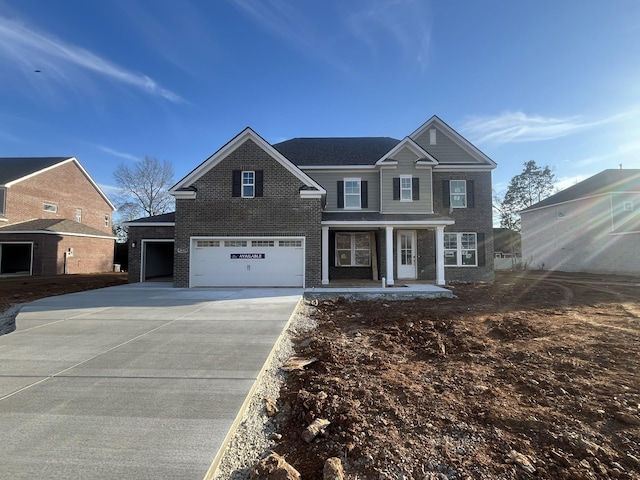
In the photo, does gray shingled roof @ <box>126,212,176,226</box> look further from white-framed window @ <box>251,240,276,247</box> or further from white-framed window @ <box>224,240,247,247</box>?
white-framed window @ <box>251,240,276,247</box>

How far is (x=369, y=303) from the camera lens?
1134 centimetres

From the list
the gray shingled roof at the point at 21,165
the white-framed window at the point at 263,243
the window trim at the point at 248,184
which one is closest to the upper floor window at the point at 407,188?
the white-framed window at the point at 263,243

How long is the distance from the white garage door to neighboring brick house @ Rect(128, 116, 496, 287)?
44 mm

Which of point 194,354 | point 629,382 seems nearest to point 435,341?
point 629,382

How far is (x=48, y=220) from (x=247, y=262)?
2125 cm

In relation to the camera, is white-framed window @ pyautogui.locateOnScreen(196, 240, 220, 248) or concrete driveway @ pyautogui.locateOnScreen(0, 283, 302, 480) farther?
white-framed window @ pyautogui.locateOnScreen(196, 240, 220, 248)

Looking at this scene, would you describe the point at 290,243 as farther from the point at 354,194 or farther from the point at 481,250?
the point at 481,250

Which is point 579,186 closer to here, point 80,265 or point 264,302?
point 264,302

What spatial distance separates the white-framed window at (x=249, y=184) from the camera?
570 inches

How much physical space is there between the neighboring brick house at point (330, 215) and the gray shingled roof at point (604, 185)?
46.2 ft

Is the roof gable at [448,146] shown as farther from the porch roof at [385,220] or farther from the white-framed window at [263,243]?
the white-framed window at [263,243]

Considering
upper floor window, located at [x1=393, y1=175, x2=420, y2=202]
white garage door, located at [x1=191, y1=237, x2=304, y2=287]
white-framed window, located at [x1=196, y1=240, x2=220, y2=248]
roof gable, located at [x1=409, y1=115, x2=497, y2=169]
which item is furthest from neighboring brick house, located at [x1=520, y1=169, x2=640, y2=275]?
white-framed window, located at [x1=196, y1=240, x2=220, y2=248]

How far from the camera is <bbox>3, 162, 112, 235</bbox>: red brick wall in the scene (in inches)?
979

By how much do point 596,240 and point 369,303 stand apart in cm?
2296
